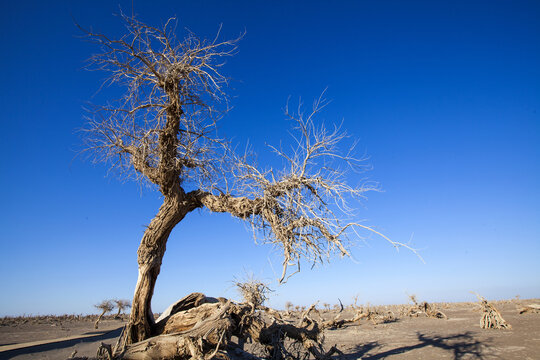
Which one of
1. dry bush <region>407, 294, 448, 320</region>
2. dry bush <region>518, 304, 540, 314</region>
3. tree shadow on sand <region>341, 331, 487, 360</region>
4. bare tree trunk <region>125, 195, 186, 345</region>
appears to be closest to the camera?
bare tree trunk <region>125, 195, 186, 345</region>

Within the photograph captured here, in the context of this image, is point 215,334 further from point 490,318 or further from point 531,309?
point 531,309

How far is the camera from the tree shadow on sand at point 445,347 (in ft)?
32.8

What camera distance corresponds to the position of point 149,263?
7.11m

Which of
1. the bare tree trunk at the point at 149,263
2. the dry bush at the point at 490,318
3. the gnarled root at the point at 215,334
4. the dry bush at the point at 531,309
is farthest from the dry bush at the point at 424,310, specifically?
the bare tree trunk at the point at 149,263

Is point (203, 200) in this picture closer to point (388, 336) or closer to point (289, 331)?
point (289, 331)

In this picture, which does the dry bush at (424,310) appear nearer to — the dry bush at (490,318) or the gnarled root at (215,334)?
the dry bush at (490,318)

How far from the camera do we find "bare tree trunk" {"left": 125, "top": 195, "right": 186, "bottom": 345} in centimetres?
679

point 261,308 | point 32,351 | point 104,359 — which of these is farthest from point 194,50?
point 32,351

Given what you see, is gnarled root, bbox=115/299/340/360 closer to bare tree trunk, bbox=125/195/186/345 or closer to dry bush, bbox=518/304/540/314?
bare tree trunk, bbox=125/195/186/345

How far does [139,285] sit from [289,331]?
3.71 metres

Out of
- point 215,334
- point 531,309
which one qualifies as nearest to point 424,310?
point 531,309

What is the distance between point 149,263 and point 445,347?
34.5ft

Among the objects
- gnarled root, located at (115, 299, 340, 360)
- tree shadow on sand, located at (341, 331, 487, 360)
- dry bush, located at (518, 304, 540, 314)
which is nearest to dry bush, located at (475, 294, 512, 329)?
tree shadow on sand, located at (341, 331, 487, 360)

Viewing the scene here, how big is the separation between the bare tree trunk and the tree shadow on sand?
19.0ft
